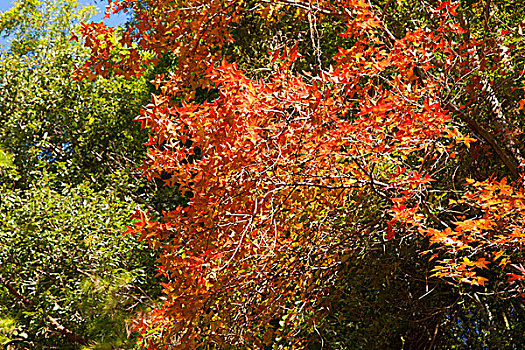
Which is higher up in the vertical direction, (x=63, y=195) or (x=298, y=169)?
(x=298, y=169)

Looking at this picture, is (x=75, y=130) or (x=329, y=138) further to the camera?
(x=75, y=130)

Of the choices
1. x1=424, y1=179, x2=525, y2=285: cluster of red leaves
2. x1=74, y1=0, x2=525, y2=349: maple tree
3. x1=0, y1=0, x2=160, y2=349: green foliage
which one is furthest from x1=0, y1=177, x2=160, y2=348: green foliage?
x1=424, y1=179, x2=525, y2=285: cluster of red leaves

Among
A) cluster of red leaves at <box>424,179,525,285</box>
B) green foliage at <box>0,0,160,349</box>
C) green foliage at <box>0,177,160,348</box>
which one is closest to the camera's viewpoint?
cluster of red leaves at <box>424,179,525,285</box>

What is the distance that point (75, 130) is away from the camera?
6.26m

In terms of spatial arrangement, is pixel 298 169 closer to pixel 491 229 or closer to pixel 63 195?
pixel 491 229

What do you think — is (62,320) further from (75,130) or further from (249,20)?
(249,20)

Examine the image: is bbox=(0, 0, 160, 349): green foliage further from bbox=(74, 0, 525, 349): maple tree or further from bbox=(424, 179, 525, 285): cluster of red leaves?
bbox=(424, 179, 525, 285): cluster of red leaves

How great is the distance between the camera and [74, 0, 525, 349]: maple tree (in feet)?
6.73

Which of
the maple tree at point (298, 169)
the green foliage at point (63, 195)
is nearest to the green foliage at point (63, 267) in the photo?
the green foliage at point (63, 195)

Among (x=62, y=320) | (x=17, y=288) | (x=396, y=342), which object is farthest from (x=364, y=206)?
(x=17, y=288)

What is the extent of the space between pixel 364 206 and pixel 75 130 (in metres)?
4.40

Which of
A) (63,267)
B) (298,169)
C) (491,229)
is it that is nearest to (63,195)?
(63,267)

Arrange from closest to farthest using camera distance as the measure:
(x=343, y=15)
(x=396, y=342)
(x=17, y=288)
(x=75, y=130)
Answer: (x=343, y=15)
(x=396, y=342)
(x=17, y=288)
(x=75, y=130)

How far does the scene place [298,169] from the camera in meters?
2.55
